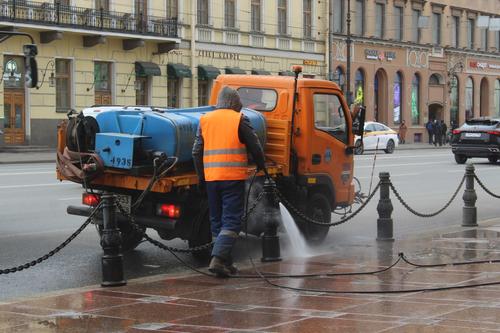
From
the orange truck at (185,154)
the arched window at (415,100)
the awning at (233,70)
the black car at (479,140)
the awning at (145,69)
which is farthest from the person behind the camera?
the arched window at (415,100)

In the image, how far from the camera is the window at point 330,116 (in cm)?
1188

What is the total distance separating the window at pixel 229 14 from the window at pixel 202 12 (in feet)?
4.29

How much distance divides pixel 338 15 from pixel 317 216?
42.2 m

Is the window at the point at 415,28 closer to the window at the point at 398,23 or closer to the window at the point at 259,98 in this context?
the window at the point at 398,23

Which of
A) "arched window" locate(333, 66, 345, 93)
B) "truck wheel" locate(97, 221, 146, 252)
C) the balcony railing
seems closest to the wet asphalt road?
"truck wheel" locate(97, 221, 146, 252)

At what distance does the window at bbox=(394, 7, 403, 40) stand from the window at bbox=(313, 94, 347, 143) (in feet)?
153

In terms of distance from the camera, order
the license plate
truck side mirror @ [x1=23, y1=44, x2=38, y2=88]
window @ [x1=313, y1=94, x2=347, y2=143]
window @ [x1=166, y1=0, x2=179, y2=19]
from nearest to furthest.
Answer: the license plate
window @ [x1=313, y1=94, x2=347, y2=143]
truck side mirror @ [x1=23, y1=44, x2=38, y2=88]
window @ [x1=166, y1=0, x2=179, y2=19]

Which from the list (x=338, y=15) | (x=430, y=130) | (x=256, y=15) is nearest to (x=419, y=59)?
(x=430, y=130)

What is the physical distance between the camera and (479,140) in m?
31.9

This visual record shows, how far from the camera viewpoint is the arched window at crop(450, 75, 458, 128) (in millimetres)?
64062

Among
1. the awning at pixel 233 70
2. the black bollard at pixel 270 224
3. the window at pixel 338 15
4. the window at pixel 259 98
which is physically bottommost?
the black bollard at pixel 270 224

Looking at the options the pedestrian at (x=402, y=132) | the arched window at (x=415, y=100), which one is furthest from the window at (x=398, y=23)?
the pedestrian at (x=402, y=132)

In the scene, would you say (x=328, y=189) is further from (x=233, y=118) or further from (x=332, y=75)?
(x=332, y=75)

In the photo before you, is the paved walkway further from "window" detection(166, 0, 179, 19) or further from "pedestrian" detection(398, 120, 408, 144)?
"pedestrian" detection(398, 120, 408, 144)
